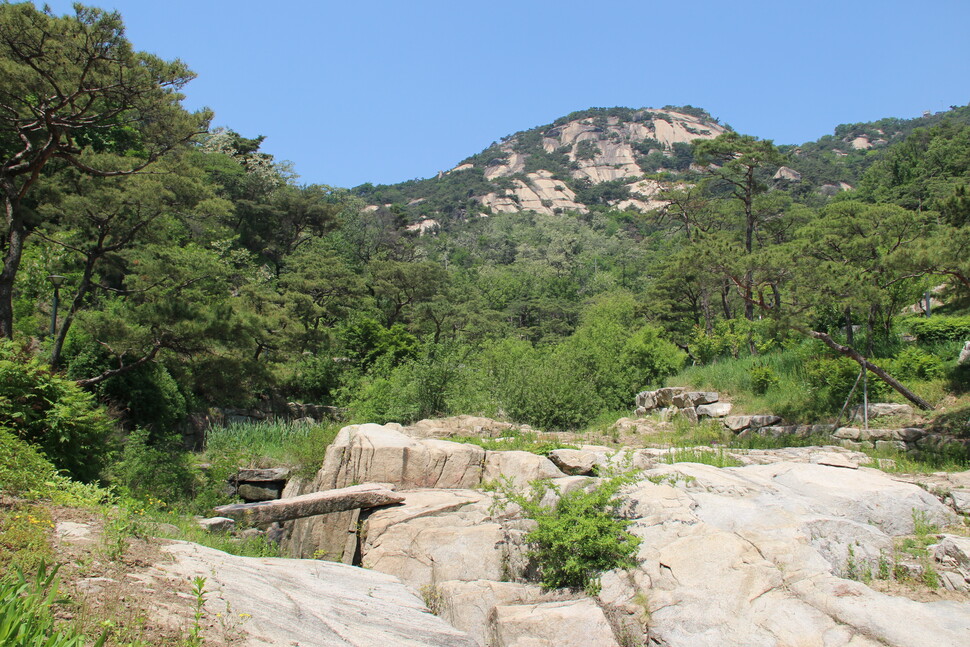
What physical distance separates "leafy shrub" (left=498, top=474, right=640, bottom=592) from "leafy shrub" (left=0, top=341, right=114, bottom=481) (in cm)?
567

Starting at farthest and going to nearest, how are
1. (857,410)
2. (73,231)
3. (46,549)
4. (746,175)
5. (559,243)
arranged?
1. (559,243)
2. (746,175)
3. (73,231)
4. (857,410)
5. (46,549)

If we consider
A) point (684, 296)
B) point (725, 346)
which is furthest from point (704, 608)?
point (684, 296)

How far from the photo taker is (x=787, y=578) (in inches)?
222

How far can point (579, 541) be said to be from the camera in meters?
6.49

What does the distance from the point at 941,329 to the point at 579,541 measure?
13373 mm

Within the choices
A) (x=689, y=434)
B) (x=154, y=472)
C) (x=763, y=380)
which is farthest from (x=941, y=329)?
(x=154, y=472)

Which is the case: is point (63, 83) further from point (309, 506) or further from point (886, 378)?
point (886, 378)

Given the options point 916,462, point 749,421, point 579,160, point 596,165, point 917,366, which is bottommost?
point 749,421

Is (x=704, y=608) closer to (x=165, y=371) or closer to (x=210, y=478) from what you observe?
(x=210, y=478)

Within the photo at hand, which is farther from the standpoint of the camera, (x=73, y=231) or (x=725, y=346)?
(x=725, y=346)

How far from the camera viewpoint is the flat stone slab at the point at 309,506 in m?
7.88

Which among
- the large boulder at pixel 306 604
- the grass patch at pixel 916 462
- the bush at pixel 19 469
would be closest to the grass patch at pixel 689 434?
the grass patch at pixel 916 462

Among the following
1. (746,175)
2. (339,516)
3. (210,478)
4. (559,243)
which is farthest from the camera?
(559,243)

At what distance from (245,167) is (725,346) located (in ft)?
106
